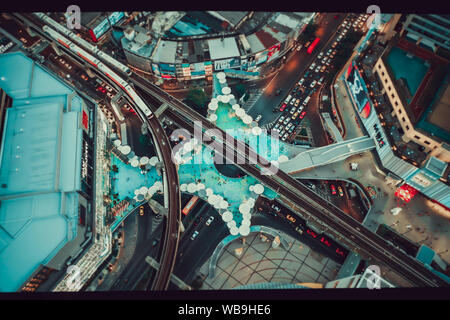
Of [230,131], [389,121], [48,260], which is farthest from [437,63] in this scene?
[48,260]

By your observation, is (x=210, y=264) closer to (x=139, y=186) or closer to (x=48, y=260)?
(x=139, y=186)

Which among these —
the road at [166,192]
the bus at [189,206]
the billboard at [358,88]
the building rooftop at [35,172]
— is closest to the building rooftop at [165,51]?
the road at [166,192]

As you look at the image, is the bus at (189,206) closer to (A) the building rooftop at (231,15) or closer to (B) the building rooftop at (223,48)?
(B) the building rooftop at (223,48)

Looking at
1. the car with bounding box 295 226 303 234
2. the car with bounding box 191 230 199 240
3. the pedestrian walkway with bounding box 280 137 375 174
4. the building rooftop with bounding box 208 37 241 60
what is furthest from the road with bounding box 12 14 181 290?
the car with bounding box 295 226 303 234

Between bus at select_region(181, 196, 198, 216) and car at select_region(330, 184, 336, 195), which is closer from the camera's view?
bus at select_region(181, 196, 198, 216)

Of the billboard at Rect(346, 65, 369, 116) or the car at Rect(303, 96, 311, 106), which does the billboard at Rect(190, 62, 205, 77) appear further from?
the billboard at Rect(346, 65, 369, 116)
